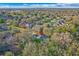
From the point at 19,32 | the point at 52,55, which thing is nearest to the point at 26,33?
the point at 19,32

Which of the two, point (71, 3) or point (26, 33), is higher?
point (71, 3)

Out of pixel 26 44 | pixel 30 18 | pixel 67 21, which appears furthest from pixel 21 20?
pixel 67 21

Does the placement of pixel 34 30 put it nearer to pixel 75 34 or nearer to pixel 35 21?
pixel 35 21

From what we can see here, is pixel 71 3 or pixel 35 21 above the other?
pixel 71 3

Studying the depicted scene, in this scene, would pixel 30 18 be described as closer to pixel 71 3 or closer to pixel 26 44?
pixel 26 44

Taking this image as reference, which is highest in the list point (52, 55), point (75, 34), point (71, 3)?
point (71, 3)
